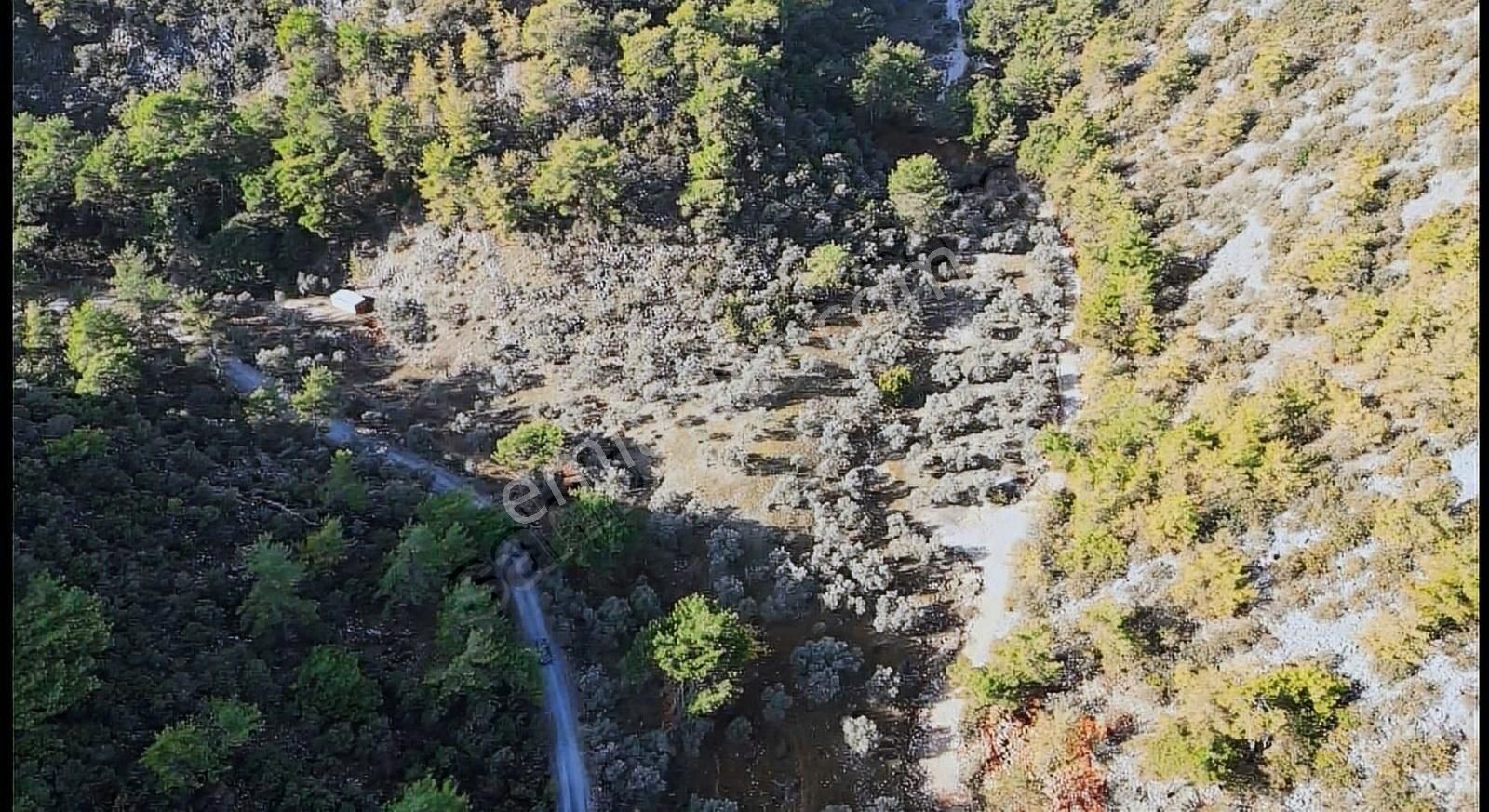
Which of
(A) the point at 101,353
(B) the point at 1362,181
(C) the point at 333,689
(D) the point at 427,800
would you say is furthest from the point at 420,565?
(B) the point at 1362,181

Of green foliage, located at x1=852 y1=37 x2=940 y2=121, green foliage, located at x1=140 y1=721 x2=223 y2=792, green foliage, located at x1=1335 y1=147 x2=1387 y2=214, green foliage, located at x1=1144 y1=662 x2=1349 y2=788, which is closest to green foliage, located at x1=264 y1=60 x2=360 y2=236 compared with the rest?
green foliage, located at x1=852 y1=37 x2=940 y2=121

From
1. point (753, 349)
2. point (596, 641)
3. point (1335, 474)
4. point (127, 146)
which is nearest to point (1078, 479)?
point (1335, 474)

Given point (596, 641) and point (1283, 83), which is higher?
point (1283, 83)

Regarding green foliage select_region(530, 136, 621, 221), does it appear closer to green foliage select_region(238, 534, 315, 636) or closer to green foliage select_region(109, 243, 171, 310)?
green foliage select_region(109, 243, 171, 310)

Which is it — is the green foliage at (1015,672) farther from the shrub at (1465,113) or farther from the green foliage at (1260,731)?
the shrub at (1465,113)

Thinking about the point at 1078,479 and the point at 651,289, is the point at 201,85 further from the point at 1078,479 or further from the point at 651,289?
the point at 1078,479

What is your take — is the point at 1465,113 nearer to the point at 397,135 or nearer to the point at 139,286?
the point at 397,135
